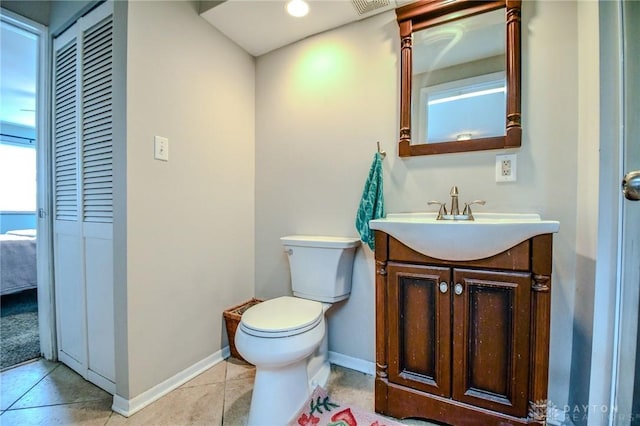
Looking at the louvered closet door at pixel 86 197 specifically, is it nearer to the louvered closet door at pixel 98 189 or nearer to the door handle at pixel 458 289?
the louvered closet door at pixel 98 189

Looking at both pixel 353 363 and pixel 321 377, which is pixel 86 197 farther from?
pixel 353 363

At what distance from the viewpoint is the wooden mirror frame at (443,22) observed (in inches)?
48.5

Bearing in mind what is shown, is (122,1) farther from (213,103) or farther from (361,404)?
(361,404)

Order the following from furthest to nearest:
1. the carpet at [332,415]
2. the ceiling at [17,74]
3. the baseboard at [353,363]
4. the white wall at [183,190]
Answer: the ceiling at [17,74] < the baseboard at [353,363] < the white wall at [183,190] < the carpet at [332,415]

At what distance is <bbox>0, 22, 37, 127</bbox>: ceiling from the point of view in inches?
81.2

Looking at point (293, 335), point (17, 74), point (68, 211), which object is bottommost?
point (293, 335)

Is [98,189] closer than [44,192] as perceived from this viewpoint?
Yes

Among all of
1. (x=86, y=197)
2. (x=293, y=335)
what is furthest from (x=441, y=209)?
(x=86, y=197)

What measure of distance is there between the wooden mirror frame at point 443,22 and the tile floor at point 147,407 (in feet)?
4.09

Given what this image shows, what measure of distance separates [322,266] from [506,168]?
3.27 ft

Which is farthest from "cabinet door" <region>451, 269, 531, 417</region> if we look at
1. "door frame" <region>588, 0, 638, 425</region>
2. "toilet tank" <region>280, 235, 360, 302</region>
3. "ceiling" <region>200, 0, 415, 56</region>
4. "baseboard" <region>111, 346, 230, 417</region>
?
"ceiling" <region>200, 0, 415, 56</region>

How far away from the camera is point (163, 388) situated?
1.38m

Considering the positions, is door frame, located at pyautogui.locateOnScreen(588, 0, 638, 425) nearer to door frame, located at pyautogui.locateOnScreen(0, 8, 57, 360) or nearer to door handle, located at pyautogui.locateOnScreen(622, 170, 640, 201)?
door handle, located at pyautogui.locateOnScreen(622, 170, 640, 201)

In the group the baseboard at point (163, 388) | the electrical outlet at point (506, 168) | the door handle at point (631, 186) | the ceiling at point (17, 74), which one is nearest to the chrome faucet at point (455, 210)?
the electrical outlet at point (506, 168)
